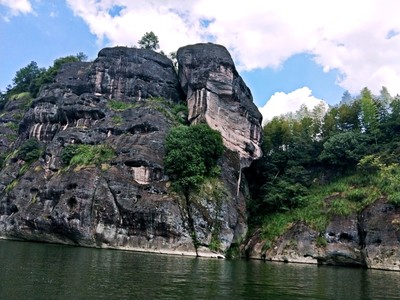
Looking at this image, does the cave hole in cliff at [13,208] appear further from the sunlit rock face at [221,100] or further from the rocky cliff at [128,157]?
the sunlit rock face at [221,100]

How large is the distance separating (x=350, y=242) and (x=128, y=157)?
2367cm

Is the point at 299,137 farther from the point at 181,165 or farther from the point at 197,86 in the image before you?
the point at 181,165

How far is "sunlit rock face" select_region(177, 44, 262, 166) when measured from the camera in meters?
46.8

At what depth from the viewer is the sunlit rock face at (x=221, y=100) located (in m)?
46.8

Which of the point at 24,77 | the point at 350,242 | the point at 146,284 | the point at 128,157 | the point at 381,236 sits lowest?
the point at 146,284

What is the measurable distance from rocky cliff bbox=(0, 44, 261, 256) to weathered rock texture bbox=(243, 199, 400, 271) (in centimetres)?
549

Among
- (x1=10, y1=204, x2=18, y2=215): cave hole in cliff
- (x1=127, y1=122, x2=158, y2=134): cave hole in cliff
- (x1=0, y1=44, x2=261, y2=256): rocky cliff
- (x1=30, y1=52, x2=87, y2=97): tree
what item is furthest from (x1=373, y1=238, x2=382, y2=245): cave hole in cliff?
(x1=30, y1=52, x2=87, y2=97): tree

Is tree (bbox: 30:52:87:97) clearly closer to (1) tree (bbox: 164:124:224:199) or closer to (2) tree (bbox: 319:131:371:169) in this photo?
(1) tree (bbox: 164:124:224:199)

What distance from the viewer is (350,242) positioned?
35.6 metres

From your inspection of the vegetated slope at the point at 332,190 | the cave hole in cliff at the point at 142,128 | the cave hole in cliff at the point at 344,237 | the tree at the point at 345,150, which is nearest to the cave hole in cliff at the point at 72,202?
the cave hole in cliff at the point at 142,128

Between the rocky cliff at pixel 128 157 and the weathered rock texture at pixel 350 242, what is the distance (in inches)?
216

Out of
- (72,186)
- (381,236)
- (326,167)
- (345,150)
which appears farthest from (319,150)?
(72,186)

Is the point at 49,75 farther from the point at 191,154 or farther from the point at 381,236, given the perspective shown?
the point at 381,236

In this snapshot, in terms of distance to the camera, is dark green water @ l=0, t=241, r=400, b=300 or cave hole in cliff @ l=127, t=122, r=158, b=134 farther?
cave hole in cliff @ l=127, t=122, r=158, b=134
